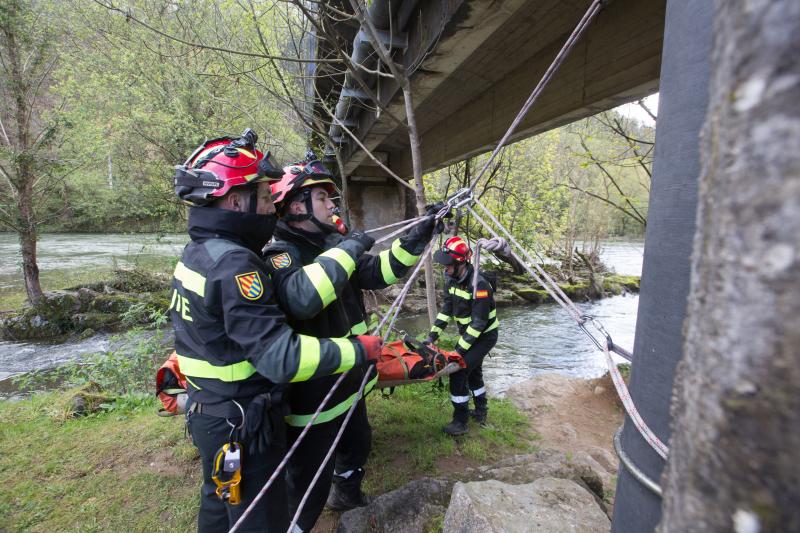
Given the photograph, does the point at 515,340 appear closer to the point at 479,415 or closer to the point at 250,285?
the point at 479,415

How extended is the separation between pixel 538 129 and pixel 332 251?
3052mm

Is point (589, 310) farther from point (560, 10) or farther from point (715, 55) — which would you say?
point (715, 55)

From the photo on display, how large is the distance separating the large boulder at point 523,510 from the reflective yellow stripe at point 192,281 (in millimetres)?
1792

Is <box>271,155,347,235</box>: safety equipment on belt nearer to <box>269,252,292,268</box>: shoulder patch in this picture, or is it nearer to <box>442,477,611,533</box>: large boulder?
<box>269,252,292,268</box>: shoulder patch

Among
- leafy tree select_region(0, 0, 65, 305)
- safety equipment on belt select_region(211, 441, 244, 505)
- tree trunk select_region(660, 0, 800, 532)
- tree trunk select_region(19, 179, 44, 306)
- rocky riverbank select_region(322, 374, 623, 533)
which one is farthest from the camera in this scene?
tree trunk select_region(19, 179, 44, 306)

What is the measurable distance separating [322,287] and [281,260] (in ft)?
1.39

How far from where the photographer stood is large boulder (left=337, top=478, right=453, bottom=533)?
244 centimetres

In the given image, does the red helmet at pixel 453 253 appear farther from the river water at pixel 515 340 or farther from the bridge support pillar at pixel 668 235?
the river water at pixel 515 340


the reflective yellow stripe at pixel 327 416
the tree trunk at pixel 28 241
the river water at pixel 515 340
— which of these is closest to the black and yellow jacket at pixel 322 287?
the reflective yellow stripe at pixel 327 416

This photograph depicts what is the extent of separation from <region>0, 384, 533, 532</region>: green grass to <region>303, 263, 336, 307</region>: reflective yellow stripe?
7.27ft

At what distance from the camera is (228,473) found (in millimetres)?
1900

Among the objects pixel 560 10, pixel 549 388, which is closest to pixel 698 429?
pixel 560 10

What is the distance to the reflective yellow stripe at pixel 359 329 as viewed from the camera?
2.76 metres

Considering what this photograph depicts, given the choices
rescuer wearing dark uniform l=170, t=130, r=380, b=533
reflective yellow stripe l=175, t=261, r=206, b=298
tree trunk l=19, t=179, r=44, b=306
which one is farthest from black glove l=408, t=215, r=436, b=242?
tree trunk l=19, t=179, r=44, b=306
